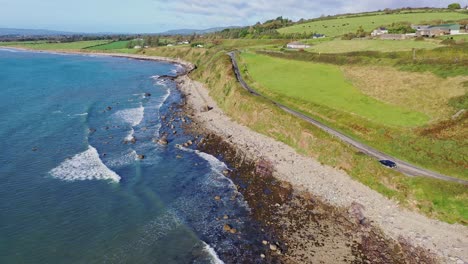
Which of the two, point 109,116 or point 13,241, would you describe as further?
point 109,116

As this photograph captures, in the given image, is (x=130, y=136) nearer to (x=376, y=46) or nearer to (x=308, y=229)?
(x=308, y=229)

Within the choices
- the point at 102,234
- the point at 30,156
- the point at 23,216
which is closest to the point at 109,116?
the point at 30,156

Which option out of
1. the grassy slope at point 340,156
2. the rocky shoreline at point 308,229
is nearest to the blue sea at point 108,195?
the rocky shoreline at point 308,229

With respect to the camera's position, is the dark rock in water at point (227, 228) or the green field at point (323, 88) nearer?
the dark rock in water at point (227, 228)

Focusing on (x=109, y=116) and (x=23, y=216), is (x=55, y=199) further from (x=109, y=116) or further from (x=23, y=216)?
(x=109, y=116)

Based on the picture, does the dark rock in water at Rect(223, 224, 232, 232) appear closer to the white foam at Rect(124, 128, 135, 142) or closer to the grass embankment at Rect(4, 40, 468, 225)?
the grass embankment at Rect(4, 40, 468, 225)

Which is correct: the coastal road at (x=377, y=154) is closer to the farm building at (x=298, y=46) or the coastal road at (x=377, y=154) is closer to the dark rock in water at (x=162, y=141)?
the dark rock in water at (x=162, y=141)

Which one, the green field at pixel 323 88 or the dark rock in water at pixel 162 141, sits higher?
the green field at pixel 323 88
